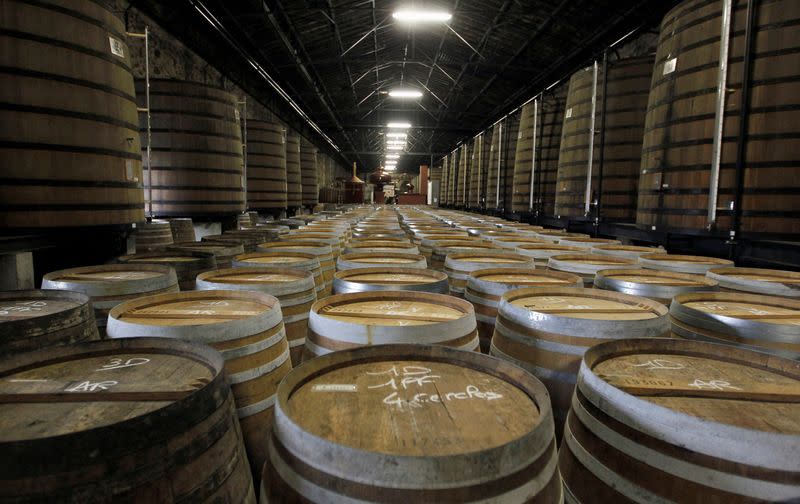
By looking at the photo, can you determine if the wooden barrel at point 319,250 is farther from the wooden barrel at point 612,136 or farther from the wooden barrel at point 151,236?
the wooden barrel at point 612,136

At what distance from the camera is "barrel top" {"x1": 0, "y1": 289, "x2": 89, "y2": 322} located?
200cm

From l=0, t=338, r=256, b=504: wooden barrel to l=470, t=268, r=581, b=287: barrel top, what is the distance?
2.04 meters

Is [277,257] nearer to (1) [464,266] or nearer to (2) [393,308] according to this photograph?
(1) [464,266]

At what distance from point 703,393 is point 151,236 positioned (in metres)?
5.72

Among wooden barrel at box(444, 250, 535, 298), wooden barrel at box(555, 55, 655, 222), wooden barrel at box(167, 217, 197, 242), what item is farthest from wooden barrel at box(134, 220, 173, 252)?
wooden barrel at box(555, 55, 655, 222)

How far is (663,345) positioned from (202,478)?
1576mm

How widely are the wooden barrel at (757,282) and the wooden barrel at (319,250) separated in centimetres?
268

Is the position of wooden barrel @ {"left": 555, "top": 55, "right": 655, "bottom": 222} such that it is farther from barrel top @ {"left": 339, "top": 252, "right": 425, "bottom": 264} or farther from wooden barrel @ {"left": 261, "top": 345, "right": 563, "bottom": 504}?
wooden barrel @ {"left": 261, "top": 345, "right": 563, "bottom": 504}

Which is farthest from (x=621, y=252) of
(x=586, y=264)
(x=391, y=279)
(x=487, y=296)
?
(x=391, y=279)

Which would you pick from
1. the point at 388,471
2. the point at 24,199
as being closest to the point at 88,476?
the point at 388,471

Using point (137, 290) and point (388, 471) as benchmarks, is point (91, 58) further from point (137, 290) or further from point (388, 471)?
point (388, 471)

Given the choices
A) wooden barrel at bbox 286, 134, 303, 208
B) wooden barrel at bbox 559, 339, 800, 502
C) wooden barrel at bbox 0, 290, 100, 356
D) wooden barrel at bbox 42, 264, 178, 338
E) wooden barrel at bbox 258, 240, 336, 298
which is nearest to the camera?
wooden barrel at bbox 559, 339, 800, 502

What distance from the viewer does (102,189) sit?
13.1 ft

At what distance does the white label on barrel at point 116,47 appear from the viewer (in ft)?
13.3
